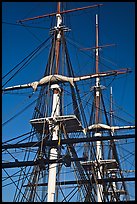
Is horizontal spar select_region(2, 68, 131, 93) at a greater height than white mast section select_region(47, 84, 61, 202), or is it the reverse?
horizontal spar select_region(2, 68, 131, 93)

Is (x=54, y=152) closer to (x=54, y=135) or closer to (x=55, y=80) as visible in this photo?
(x=54, y=135)

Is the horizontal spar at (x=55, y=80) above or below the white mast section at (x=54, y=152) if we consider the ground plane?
above

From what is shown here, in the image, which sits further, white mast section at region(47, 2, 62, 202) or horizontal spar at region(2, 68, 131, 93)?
horizontal spar at region(2, 68, 131, 93)

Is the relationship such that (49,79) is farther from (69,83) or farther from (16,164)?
(16,164)

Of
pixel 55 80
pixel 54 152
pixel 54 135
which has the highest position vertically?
pixel 55 80

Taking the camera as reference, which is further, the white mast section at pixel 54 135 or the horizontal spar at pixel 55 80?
the horizontal spar at pixel 55 80

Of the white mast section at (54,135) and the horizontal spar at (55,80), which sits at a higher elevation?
the horizontal spar at (55,80)

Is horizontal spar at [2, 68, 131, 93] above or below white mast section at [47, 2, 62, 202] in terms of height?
above

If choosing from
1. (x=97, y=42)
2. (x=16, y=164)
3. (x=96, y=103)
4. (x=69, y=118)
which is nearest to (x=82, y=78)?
(x=69, y=118)

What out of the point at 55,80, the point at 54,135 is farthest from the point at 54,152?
the point at 55,80

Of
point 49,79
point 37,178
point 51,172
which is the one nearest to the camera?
point 51,172

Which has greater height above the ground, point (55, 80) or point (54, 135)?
point (55, 80)

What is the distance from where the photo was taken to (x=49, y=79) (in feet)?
66.0

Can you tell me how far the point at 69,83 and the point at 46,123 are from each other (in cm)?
329
